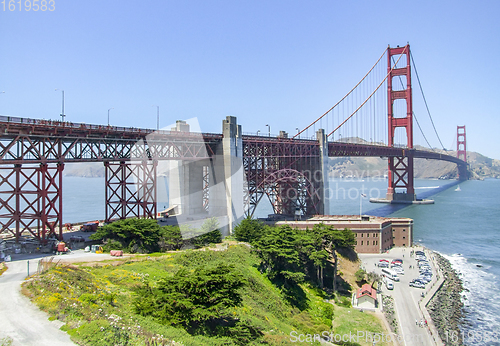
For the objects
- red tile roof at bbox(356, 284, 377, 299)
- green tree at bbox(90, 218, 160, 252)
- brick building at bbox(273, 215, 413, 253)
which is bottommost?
red tile roof at bbox(356, 284, 377, 299)

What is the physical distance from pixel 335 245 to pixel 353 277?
407 cm

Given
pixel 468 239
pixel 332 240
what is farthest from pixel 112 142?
pixel 468 239

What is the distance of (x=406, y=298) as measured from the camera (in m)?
40.0

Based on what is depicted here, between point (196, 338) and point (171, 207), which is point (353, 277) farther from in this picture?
point (196, 338)

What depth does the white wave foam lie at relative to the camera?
1362 inches

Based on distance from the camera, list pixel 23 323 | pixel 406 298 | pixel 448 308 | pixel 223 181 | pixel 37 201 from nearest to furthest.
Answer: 1. pixel 23 323
2. pixel 37 201
3. pixel 448 308
4. pixel 406 298
5. pixel 223 181

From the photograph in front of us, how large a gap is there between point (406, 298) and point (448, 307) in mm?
3870

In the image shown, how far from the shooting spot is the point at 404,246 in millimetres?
59719

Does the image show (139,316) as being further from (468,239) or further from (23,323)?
(468,239)

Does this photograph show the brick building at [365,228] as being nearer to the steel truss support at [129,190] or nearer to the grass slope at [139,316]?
the grass slope at [139,316]

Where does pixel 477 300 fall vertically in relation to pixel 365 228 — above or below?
below

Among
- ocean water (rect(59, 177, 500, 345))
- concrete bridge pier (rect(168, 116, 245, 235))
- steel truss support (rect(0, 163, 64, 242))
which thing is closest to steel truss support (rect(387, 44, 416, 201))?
ocean water (rect(59, 177, 500, 345))

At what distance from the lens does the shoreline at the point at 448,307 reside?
33.5 meters

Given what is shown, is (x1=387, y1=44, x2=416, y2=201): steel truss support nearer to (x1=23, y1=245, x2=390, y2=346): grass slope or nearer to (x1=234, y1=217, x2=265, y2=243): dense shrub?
(x1=234, y1=217, x2=265, y2=243): dense shrub
